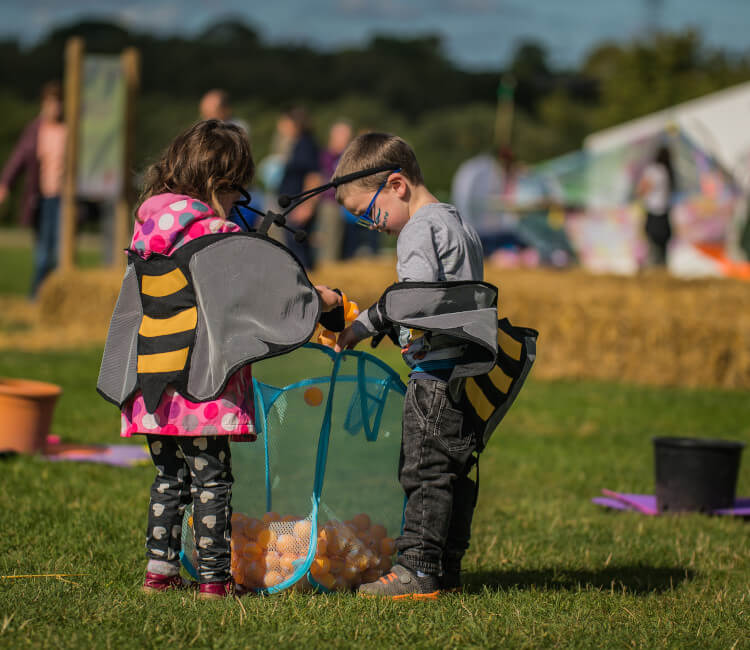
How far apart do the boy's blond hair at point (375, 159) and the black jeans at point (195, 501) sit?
1.04 m

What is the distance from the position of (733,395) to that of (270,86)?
69813 mm

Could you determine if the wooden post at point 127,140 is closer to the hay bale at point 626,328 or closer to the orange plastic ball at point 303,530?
the hay bale at point 626,328

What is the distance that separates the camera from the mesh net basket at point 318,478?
3869 mm

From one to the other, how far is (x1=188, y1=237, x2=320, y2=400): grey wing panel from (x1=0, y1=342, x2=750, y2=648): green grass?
77 cm

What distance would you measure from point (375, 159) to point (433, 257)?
1.42 feet

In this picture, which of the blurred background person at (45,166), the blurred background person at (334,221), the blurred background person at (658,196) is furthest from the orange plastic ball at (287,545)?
the blurred background person at (658,196)

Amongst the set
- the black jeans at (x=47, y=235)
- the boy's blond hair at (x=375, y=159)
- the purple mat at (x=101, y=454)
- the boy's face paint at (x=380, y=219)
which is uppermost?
the black jeans at (x=47, y=235)

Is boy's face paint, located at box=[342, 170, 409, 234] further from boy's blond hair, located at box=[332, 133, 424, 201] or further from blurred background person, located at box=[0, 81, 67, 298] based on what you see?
blurred background person, located at box=[0, 81, 67, 298]

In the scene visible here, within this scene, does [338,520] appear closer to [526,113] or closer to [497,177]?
[497,177]

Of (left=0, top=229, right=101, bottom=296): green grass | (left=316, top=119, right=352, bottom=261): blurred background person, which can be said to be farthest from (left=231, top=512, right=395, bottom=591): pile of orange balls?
(left=0, top=229, right=101, bottom=296): green grass

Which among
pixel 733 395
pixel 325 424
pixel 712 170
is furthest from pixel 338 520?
pixel 712 170

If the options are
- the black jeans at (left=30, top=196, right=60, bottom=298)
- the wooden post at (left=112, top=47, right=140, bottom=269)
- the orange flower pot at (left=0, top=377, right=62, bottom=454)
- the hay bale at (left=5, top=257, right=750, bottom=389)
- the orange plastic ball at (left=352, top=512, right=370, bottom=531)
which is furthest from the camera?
the black jeans at (left=30, top=196, right=60, bottom=298)

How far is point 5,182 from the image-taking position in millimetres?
11648

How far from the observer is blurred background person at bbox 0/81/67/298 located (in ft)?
41.6
